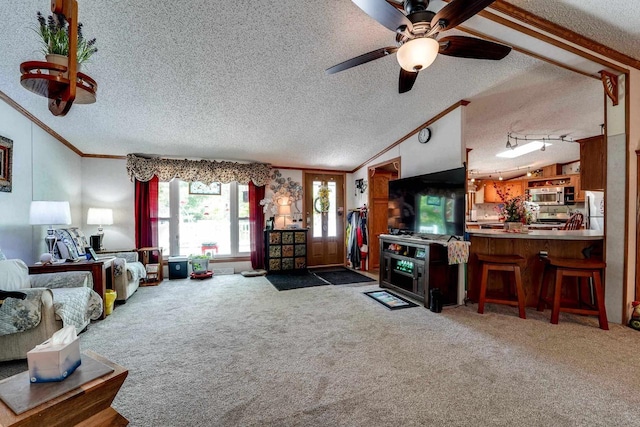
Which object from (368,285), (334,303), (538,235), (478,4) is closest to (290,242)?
(368,285)

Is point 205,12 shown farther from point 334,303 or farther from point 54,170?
point 54,170

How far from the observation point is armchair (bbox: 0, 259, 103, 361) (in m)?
2.12

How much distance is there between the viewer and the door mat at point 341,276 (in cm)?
478

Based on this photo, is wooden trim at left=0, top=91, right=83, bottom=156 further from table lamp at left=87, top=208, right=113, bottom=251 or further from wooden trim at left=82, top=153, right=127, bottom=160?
table lamp at left=87, top=208, right=113, bottom=251

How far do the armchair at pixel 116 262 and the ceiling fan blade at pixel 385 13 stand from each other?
3.91 metres

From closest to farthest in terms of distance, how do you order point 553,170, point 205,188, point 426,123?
point 426,123
point 205,188
point 553,170

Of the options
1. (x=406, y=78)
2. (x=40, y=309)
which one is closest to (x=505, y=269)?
(x=406, y=78)

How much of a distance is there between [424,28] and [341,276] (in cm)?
417

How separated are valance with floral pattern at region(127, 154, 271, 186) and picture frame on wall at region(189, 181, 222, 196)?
0.81 ft

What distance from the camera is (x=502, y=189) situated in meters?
8.04

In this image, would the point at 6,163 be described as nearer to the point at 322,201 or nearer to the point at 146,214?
the point at 146,214

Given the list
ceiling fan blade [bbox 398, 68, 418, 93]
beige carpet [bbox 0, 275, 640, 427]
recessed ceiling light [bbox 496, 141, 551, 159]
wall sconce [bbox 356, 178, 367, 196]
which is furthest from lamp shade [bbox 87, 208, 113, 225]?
recessed ceiling light [bbox 496, 141, 551, 159]

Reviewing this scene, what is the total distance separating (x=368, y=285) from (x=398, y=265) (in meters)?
0.76

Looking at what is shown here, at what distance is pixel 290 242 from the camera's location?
554 cm
